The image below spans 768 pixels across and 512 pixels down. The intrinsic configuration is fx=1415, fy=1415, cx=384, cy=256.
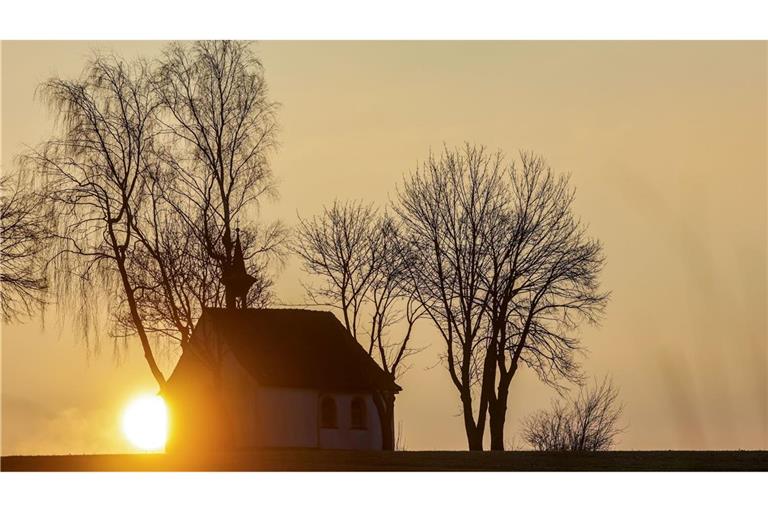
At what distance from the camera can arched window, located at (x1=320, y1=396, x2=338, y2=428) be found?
61.2 metres

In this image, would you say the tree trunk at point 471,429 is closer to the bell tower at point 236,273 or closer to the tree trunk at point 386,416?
the tree trunk at point 386,416

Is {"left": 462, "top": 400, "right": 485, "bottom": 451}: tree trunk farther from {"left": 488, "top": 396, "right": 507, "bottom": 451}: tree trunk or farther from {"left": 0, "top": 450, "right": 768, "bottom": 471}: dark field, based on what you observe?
{"left": 0, "top": 450, "right": 768, "bottom": 471}: dark field

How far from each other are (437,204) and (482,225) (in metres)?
1.72

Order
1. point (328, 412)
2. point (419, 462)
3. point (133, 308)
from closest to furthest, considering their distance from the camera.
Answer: point (419, 462) < point (133, 308) < point (328, 412)

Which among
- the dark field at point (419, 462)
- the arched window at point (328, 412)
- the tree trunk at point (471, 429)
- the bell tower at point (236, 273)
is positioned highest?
the bell tower at point (236, 273)

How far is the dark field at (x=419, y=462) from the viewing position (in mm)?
34031

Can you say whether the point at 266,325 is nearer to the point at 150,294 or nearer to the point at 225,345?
the point at 225,345

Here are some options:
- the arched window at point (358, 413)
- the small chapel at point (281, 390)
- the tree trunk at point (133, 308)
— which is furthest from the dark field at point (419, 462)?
the arched window at point (358, 413)

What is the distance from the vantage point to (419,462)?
37.7 meters

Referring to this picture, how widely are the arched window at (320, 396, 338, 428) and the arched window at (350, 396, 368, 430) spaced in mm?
888

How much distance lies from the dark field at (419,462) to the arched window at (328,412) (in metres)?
18.2

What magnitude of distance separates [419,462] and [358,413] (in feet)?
81.7

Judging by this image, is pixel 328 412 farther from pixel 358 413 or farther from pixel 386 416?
pixel 386 416

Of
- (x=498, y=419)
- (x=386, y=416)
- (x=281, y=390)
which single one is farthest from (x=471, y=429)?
→ (x=281, y=390)
